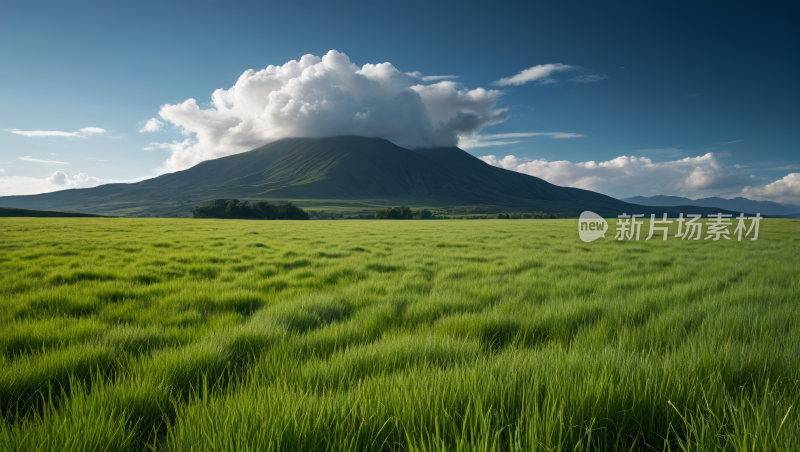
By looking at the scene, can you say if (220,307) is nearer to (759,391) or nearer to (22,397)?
(22,397)

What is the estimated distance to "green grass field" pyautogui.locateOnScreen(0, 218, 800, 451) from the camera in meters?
1.39

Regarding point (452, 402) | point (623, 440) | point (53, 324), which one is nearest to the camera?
point (623, 440)

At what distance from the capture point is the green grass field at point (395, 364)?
1391 millimetres

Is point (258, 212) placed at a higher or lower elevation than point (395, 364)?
higher

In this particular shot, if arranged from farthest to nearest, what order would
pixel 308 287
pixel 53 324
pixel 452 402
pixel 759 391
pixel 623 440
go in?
1. pixel 308 287
2. pixel 53 324
3. pixel 759 391
4. pixel 452 402
5. pixel 623 440

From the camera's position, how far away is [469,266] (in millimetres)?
7906

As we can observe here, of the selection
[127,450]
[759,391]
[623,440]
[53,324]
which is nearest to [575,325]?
[759,391]

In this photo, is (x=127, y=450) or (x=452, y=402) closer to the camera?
(x=127, y=450)

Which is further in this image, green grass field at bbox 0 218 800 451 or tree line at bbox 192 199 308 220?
tree line at bbox 192 199 308 220

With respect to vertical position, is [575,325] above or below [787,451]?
below

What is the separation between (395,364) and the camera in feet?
7.69

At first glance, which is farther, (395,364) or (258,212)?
(258,212)

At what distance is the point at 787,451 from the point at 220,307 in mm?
5094

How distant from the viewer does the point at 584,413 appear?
4.94 feet
